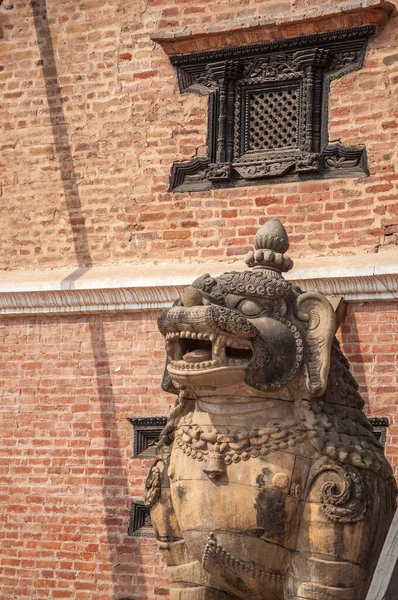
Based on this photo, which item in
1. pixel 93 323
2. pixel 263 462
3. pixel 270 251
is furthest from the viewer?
pixel 93 323

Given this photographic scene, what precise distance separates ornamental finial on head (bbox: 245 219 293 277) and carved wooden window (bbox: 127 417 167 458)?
11.0 feet

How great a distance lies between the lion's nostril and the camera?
19.4 ft

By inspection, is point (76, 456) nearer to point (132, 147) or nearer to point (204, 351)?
point (132, 147)

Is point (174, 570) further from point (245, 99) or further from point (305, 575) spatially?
point (245, 99)

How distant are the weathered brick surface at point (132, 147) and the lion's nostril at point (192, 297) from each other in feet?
10.9

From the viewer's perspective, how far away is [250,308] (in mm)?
5996

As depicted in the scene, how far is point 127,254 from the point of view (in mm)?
9875

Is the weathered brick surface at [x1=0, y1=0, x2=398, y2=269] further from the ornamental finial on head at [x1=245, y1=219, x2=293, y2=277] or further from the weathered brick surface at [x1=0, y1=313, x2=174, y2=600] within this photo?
the ornamental finial on head at [x1=245, y1=219, x2=293, y2=277]

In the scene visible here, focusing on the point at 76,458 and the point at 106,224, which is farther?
the point at 106,224

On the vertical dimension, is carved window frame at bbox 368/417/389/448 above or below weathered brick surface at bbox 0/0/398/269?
below

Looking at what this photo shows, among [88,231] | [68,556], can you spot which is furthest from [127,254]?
[68,556]

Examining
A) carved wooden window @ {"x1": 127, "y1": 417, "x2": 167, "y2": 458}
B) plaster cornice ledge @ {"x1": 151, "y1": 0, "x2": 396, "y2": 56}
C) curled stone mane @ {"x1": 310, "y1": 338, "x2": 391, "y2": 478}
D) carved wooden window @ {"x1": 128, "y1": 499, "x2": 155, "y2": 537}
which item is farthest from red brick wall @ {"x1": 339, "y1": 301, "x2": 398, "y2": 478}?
curled stone mane @ {"x1": 310, "y1": 338, "x2": 391, "y2": 478}

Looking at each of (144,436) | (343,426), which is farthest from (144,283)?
(343,426)

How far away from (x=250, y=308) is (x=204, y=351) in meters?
0.30
